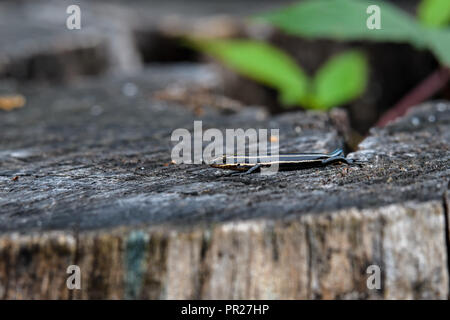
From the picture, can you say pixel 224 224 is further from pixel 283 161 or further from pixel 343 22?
pixel 343 22

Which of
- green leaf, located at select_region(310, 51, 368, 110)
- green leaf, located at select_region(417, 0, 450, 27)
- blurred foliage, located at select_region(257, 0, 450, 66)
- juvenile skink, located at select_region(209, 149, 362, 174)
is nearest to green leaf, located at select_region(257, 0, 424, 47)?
blurred foliage, located at select_region(257, 0, 450, 66)

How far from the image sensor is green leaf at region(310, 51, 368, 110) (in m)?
3.29

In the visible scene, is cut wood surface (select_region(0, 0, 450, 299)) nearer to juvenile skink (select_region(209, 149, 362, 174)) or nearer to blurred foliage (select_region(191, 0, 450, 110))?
juvenile skink (select_region(209, 149, 362, 174))

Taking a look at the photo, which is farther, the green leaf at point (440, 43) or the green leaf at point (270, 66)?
the green leaf at point (270, 66)

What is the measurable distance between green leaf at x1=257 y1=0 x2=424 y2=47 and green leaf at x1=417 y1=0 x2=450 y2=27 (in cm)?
15

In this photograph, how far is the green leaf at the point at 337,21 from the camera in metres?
2.49

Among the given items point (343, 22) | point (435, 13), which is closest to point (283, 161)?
point (343, 22)

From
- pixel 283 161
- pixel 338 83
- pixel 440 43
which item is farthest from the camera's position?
pixel 338 83

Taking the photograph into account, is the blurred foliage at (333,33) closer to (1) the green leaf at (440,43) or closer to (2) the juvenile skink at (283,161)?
(1) the green leaf at (440,43)

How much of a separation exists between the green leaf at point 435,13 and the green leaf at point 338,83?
0.64 meters

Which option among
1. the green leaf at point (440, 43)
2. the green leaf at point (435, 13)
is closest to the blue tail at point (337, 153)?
the green leaf at point (440, 43)

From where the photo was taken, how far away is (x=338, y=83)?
3.36 meters

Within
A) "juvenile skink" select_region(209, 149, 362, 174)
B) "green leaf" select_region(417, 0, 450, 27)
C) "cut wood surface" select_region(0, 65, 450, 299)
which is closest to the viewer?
"cut wood surface" select_region(0, 65, 450, 299)

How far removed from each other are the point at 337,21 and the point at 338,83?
0.86 meters
